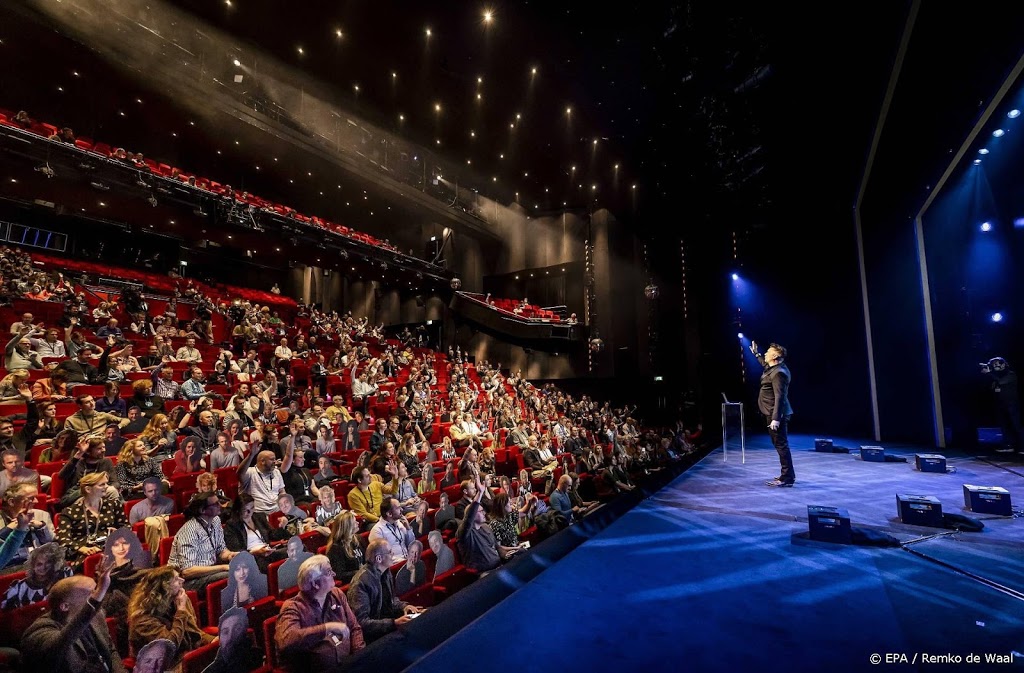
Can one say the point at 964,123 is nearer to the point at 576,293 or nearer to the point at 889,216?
the point at 889,216

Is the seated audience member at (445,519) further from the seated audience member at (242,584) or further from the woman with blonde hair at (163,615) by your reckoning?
the woman with blonde hair at (163,615)

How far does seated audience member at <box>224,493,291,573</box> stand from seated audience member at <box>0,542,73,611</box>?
0.74 metres

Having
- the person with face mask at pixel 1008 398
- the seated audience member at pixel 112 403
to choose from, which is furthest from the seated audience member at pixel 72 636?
the person with face mask at pixel 1008 398

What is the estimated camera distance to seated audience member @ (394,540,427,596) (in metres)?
2.39

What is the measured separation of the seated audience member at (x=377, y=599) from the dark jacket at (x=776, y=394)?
11.3 feet

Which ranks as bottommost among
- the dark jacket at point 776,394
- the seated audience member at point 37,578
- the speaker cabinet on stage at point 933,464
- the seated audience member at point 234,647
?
the seated audience member at point 234,647

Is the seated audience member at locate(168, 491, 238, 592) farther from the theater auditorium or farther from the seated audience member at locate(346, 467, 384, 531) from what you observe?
the seated audience member at locate(346, 467, 384, 531)

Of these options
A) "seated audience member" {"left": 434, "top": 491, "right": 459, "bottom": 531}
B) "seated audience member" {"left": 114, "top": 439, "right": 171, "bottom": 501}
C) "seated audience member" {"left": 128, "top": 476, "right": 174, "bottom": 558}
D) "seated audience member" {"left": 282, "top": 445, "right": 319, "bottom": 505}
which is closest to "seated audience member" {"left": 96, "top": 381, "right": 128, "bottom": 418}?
"seated audience member" {"left": 114, "top": 439, "right": 171, "bottom": 501}

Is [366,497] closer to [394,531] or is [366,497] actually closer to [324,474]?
[324,474]

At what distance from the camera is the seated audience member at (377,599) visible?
6.50 ft

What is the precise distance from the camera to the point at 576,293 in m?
12.0

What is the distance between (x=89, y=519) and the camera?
2428mm

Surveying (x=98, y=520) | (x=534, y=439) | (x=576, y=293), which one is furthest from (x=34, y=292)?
(x=576, y=293)

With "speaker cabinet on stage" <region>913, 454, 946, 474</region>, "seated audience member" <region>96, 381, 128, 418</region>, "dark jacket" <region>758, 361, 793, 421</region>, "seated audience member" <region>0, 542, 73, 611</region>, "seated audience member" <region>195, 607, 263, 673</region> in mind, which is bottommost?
"seated audience member" <region>195, 607, 263, 673</region>
